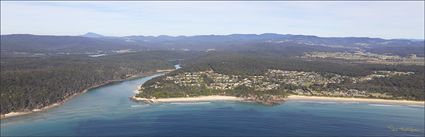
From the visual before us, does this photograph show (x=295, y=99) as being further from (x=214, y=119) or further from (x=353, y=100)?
(x=214, y=119)

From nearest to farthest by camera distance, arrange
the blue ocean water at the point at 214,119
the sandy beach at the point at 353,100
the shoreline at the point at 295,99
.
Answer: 1. the blue ocean water at the point at 214,119
2. the shoreline at the point at 295,99
3. the sandy beach at the point at 353,100

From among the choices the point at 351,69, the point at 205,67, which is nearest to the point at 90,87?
the point at 205,67

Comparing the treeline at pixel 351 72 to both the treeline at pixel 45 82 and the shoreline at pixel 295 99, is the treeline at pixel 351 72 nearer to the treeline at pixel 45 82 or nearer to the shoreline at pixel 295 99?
the shoreline at pixel 295 99

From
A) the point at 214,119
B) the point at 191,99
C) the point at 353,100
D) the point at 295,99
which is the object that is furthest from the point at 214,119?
the point at 353,100

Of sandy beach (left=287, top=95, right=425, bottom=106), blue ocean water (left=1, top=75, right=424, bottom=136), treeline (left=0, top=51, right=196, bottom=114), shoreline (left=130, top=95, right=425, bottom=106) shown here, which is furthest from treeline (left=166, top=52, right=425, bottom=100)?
treeline (left=0, top=51, right=196, bottom=114)

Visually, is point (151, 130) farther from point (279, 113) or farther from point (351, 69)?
point (351, 69)

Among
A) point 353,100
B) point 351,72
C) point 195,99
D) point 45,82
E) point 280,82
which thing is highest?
point 351,72

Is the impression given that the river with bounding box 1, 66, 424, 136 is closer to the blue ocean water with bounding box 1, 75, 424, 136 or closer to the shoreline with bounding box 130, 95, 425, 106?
the blue ocean water with bounding box 1, 75, 424, 136

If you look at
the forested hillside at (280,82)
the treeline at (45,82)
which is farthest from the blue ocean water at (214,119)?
the forested hillside at (280,82)
